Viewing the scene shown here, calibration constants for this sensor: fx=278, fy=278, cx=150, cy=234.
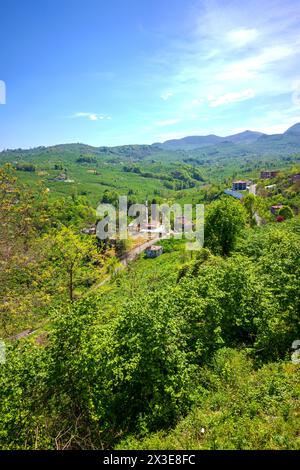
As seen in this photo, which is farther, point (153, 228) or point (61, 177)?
point (61, 177)

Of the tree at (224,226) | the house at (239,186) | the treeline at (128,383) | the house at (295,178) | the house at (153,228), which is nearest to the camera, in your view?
the treeline at (128,383)

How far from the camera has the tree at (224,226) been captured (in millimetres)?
23438

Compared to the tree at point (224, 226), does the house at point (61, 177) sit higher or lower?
higher

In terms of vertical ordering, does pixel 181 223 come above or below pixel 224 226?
below

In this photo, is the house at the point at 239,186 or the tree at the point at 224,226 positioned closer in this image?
the tree at the point at 224,226

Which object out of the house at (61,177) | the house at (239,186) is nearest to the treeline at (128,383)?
the house at (239,186)

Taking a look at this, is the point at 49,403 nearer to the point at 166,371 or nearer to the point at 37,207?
the point at 166,371

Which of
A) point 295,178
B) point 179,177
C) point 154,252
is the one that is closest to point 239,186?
point 295,178

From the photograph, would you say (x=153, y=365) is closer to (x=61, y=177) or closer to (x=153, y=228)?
(x=153, y=228)

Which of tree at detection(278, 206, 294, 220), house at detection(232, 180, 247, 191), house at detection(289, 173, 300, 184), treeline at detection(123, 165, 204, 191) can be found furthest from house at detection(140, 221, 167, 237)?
treeline at detection(123, 165, 204, 191)

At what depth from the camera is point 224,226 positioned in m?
23.6

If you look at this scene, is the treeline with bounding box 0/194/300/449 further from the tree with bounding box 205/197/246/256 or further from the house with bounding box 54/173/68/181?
the house with bounding box 54/173/68/181

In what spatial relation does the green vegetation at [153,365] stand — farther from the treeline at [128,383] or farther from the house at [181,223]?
the house at [181,223]

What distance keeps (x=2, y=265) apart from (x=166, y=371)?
23.9 feet
